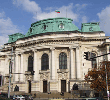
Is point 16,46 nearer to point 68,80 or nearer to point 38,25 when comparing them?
point 38,25

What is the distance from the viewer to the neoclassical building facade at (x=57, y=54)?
47.4 meters

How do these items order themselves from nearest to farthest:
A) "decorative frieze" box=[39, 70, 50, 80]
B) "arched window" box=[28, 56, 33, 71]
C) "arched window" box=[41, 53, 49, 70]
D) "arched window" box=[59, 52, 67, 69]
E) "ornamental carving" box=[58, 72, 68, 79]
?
"ornamental carving" box=[58, 72, 68, 79] → "arched window" box=[59, 52, 67, 69] → "decorative frieze" box=[39, 70, 50, 80] → "arched window" box=[41, 53, 49, 70] → "arched window" box=[28, 56, 33, 71]

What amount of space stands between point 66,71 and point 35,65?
917cm

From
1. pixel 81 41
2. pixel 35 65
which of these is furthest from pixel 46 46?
pixel 81 41

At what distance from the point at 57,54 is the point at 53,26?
866 centimetres

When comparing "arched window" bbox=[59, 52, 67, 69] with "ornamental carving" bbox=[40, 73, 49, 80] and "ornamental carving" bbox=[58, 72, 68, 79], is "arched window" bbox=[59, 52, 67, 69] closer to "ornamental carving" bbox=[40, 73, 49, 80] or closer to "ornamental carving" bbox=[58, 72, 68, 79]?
"ornamental carving" bbox=[58, 72, 68, 79]

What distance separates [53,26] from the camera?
52.2 metres

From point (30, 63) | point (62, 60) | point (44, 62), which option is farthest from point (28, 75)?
point (62, 60)

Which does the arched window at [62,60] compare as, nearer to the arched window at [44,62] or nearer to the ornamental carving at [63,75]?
the ornamental carving at [63,75]

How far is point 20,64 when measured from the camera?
54875 mm

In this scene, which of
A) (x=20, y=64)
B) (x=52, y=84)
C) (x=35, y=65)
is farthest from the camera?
(x=20, y=64)

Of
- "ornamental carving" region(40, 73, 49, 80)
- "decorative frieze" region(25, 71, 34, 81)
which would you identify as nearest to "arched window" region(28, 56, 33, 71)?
"decorative frieze" region(25, 71, 34, 81)

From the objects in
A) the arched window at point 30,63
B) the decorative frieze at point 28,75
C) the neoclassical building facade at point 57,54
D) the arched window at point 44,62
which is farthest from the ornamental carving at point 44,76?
the arched window at point 30,63

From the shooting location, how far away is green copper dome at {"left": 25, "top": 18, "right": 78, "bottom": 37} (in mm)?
51812
